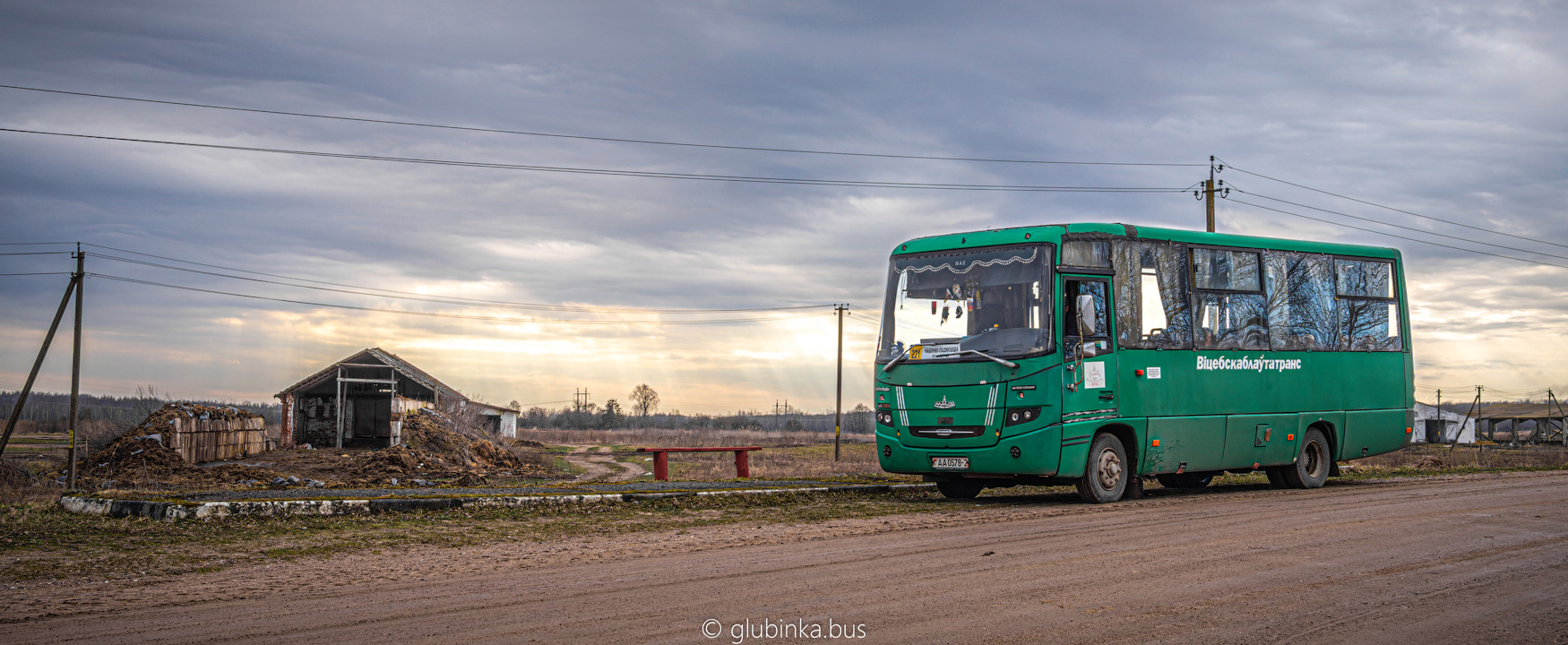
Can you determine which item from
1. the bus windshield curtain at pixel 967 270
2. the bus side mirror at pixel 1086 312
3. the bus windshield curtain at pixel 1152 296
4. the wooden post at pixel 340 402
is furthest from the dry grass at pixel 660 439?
the bus side mirror at pixel 1086 312

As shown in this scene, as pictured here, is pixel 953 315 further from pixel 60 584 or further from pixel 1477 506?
pixel 60 584

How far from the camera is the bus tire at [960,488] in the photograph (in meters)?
14.7

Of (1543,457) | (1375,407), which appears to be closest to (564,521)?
(1375,407)

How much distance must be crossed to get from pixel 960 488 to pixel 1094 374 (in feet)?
9.52

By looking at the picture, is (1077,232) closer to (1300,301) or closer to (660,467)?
(1300,301)

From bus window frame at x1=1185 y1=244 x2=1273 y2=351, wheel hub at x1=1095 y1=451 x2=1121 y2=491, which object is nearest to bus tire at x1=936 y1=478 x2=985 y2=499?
wheel hub at x1=1095 y1=451 x2=1121 y2=491

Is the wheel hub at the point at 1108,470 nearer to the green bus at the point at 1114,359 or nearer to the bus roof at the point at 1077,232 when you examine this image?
the green bus at the point at 1114,359

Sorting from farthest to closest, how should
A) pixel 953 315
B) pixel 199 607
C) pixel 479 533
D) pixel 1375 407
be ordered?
1. pixel 1375 407
2. pixel 953 315
3. pixel 479 533
4. pixel 199 607

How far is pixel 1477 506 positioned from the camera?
40.2 feet

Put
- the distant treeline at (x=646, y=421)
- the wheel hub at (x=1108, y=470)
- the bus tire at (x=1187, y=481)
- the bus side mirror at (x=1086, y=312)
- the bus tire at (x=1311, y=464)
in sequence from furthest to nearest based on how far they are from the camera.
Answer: the distant treeline at (x=646, y=421) < the bus tire at (x=1187, y=481) < the bus tire at (x=1311, y=464) < the wheel hub at (x=1108, y=470) < the bus side mirror at (x=1086, y=312)

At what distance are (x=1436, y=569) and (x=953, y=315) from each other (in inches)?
261

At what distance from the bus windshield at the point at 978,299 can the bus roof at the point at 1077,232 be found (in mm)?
134

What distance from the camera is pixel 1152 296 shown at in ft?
45.5

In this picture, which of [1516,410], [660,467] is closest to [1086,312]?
[660,467]
